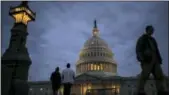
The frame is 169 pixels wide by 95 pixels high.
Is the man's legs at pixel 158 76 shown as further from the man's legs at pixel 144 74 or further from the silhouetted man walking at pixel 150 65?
the man's legs at pixel 144 74

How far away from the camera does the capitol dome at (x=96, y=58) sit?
271 ft

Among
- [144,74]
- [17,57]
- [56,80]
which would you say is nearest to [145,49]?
[144,74]

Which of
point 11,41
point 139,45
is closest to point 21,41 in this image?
point 11,41

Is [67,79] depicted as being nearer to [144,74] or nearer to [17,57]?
[17,57]

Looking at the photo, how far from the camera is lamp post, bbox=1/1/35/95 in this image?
989 centimetres

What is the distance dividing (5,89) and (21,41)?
382cm

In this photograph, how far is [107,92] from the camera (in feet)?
46.7

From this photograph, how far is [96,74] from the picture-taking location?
77.8m

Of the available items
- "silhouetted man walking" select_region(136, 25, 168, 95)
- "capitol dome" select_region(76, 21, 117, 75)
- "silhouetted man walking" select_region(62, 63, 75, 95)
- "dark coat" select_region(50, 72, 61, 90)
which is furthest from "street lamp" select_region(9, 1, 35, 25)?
"capitol dome" select_region(76, 21, 117, 75)

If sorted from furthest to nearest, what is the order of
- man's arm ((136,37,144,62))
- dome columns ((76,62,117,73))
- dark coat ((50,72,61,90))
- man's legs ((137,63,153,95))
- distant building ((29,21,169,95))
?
dome columns ((76,62,117,73)) < distant building ((29,21,169,95)) < dark coat ((50,72,61,90)) < man's arm ((136,37,144,62)) < man's legs ((137,63,153,95))

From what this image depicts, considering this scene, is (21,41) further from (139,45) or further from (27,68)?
(139,45)

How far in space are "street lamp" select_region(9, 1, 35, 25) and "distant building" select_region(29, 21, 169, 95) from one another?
5169cm

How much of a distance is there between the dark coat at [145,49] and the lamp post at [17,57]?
16.4 ft

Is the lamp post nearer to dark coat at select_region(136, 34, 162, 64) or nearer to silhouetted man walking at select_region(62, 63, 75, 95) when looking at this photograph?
silhouetted man walking at select_region(62, 63, 75, 95)
